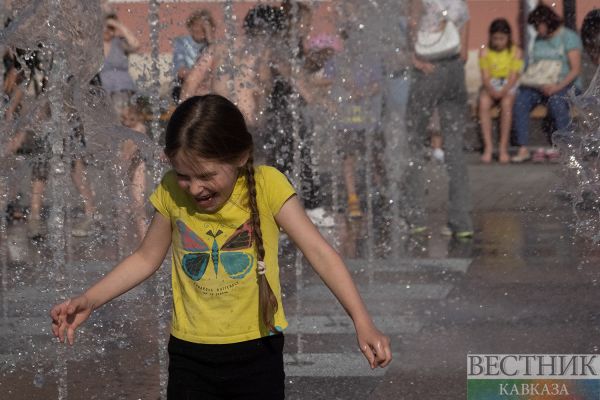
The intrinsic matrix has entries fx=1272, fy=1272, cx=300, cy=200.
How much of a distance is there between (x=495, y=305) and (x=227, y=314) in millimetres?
3191

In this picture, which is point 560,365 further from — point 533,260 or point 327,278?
point 533,260

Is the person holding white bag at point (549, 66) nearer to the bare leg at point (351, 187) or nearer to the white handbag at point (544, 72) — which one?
the white handbag at point (544, 72)

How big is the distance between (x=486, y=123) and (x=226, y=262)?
10.4 m

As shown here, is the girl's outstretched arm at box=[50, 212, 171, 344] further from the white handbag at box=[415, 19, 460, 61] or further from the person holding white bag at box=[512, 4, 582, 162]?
the person holding white bag at box=[512, 4, 582, 162]

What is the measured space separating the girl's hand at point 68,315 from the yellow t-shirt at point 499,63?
8.75 meters

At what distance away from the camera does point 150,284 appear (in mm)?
6074

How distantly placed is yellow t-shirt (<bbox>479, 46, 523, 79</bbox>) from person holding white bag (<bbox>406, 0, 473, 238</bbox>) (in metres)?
2.50

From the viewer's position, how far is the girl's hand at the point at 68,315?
315 centimetres

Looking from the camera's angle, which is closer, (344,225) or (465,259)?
(465,259)

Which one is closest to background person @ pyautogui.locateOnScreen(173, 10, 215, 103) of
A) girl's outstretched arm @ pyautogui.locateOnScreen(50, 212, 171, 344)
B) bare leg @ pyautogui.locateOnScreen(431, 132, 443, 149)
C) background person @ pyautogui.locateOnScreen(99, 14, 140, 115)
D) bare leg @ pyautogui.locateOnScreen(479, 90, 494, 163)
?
background person @ pyautogui.locateOnScreen(99, 14, 140, 115)

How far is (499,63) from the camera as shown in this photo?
11922mm

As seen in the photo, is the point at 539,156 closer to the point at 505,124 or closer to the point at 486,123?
the point at 505,124

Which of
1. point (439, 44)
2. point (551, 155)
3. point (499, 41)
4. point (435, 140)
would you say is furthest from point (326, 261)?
point (551, 155)

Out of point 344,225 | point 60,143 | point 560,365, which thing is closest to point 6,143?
point 60,143
